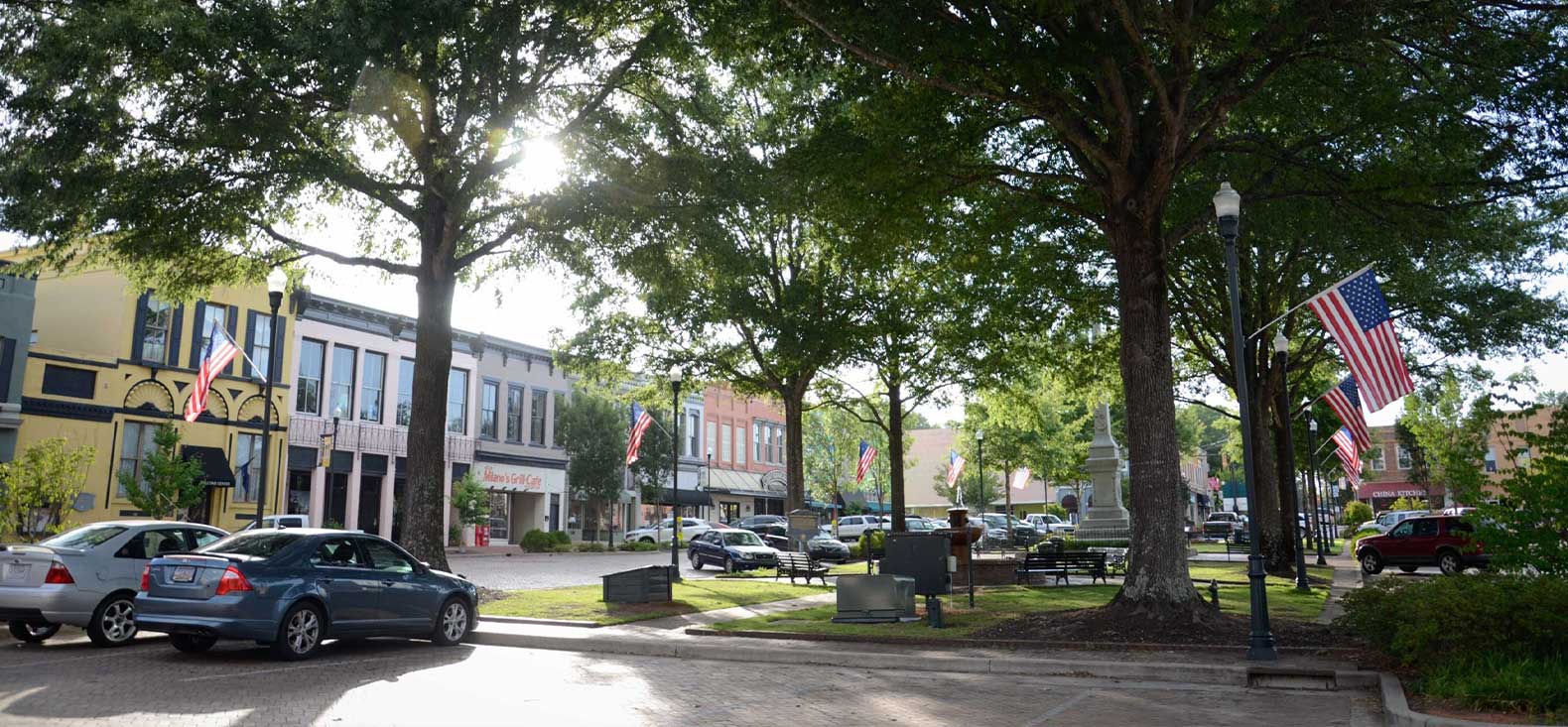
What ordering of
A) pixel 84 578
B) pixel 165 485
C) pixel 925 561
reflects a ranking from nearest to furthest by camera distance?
1. pixel 84 578
2. pixel 925 561
3. pixel 165 485

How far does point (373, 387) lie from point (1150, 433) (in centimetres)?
3728

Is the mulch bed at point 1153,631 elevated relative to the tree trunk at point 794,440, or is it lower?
lower

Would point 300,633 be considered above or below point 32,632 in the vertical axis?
above

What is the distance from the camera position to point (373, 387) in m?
44.2

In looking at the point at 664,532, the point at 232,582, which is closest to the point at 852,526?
the point at 664,532

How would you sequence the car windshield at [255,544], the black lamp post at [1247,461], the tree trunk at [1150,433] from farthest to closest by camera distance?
the tree trunk at [1150,433] < the car windshield at [255,544] < the black lamp post at [1247,461]

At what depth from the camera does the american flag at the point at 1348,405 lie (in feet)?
87.4

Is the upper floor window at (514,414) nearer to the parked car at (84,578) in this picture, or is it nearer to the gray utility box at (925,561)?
the parked car at (84,578)

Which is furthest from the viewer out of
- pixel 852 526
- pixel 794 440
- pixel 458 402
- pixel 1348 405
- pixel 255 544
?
pixel 852 526

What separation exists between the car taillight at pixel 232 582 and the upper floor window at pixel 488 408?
129ft

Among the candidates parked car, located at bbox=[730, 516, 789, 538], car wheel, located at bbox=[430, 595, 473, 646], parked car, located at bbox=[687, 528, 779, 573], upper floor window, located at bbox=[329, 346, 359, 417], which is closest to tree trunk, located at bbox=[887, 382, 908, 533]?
parked car, located at bbox=[687, 528, 779, 573]

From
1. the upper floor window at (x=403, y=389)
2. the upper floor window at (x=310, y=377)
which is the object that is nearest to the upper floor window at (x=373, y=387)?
the upper floor window at (x=403, y=389)

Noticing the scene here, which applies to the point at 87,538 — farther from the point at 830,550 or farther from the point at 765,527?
the point at 765,527

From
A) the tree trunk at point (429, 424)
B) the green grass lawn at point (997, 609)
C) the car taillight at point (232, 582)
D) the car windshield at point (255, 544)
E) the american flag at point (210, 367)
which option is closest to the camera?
the car taillight at point (232, 582)
